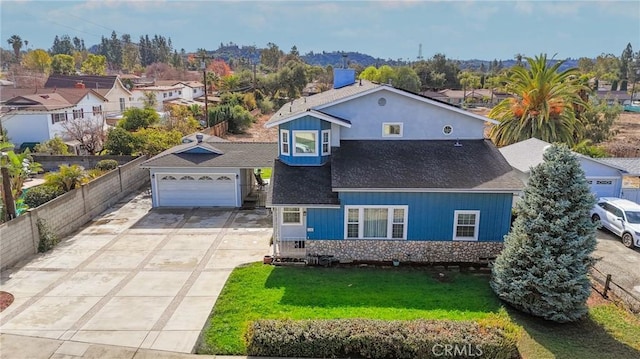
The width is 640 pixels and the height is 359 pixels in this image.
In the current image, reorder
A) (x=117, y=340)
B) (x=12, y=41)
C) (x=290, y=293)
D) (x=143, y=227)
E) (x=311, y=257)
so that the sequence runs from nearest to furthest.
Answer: (x=117, y=340) → (x=290, y=293) → (x=311, y=257) → (x=143, y=227) → (x=12, y=41)

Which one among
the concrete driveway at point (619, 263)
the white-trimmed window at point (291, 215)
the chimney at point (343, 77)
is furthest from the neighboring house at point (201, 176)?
the concrete driveway at point (619, 263)

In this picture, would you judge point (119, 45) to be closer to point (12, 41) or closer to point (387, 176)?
point (12, 41)

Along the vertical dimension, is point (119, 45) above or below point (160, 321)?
above

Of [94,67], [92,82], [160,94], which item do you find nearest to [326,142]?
[92,82]

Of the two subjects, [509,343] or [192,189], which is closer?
[509,343]

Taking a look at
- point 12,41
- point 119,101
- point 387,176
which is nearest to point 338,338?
point 387,176

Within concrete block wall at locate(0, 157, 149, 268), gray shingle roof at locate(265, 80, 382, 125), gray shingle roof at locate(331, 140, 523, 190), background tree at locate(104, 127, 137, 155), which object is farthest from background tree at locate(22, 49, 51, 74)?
gray shingle roof at locate(331, 140, 523, 190)

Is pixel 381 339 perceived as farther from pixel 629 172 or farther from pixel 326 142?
pixel 629 172

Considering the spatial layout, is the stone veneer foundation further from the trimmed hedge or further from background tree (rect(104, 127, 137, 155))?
background tree (rect(104, 127, 137, 155))
